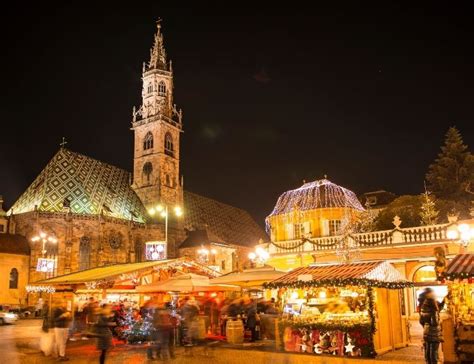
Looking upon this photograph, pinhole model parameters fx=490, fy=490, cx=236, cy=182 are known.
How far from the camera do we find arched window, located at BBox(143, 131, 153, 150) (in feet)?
195

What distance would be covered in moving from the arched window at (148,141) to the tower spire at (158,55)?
361 inches

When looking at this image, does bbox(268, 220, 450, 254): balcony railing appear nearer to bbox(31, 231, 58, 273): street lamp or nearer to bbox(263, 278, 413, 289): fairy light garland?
bbox(263, 278, 413, 289): fairy light garland

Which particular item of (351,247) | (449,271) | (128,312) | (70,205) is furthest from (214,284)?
(70,205)

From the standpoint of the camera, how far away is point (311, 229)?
38.6m

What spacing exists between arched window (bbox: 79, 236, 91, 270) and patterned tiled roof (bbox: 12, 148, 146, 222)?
9.25ft

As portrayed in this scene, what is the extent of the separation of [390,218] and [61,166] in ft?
110

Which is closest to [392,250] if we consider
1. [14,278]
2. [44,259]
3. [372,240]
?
[372,240]

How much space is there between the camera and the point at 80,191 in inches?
2000

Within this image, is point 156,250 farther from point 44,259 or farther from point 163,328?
point 163,328

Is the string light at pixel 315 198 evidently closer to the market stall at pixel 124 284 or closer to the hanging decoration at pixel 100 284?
the market stall at pixel 124 284

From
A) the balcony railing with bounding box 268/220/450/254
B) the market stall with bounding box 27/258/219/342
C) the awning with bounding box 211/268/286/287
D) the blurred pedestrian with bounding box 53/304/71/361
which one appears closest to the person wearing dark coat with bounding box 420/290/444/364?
the awning with bounding box 211/268/286/287

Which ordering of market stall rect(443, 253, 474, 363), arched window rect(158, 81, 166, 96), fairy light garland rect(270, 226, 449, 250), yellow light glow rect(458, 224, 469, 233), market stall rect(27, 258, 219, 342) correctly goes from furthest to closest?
arched window rect(158, 81, 166, 96) → fairy light garland rect(270, 226, 449, 250) → market stall rect(27, 258, 219, 342) → yellow light glow rect(458, 224, 469, 233) → market stall rect(443, 253, 474, 363)

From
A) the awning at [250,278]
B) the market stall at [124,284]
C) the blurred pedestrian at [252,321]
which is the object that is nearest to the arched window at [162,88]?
the market stall at [124,284]

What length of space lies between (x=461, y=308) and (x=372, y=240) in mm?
16573
